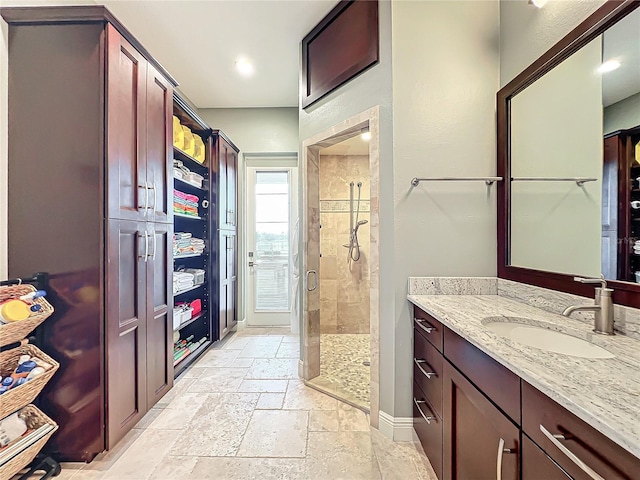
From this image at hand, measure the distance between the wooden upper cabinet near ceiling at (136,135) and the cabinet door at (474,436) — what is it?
1.89 m

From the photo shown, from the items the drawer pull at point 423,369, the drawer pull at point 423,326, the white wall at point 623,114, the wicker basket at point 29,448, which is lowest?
the wicker basket at point 29,448

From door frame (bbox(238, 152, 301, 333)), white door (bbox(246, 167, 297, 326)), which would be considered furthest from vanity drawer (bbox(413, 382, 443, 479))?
door frame (bbox(238, 152, 301, 333))

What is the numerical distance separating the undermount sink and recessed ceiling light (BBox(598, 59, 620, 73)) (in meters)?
1.08

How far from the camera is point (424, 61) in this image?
1.80m

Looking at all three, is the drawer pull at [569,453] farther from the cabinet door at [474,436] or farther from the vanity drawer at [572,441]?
the cabinet door at [474,436]

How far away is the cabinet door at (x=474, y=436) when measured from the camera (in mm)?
882

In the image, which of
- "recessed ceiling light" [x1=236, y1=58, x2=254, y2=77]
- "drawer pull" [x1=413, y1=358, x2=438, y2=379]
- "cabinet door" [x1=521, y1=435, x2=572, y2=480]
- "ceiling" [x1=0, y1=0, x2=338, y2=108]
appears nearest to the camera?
"cabinet door" [x1=521, y1=435, x2=572, y2=480]

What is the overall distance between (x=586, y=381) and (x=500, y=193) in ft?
4.38

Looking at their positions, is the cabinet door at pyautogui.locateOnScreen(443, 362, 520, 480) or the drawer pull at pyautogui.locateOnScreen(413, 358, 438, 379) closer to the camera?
the cabinet door at pyautogui.locateOnScreen(443, 362, 520, 480)

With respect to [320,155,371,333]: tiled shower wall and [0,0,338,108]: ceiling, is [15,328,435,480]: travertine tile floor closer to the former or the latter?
[320,155,371,333]: tiled shower wall

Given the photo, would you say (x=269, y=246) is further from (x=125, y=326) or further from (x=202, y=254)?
(x=125, y=326)

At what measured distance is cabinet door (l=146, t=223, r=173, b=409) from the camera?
1.91 meters

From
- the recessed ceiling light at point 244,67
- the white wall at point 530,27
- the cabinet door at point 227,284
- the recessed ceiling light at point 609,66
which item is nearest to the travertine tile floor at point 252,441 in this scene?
the cabinet door at point 227,284

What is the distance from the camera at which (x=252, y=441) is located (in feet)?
5.77
